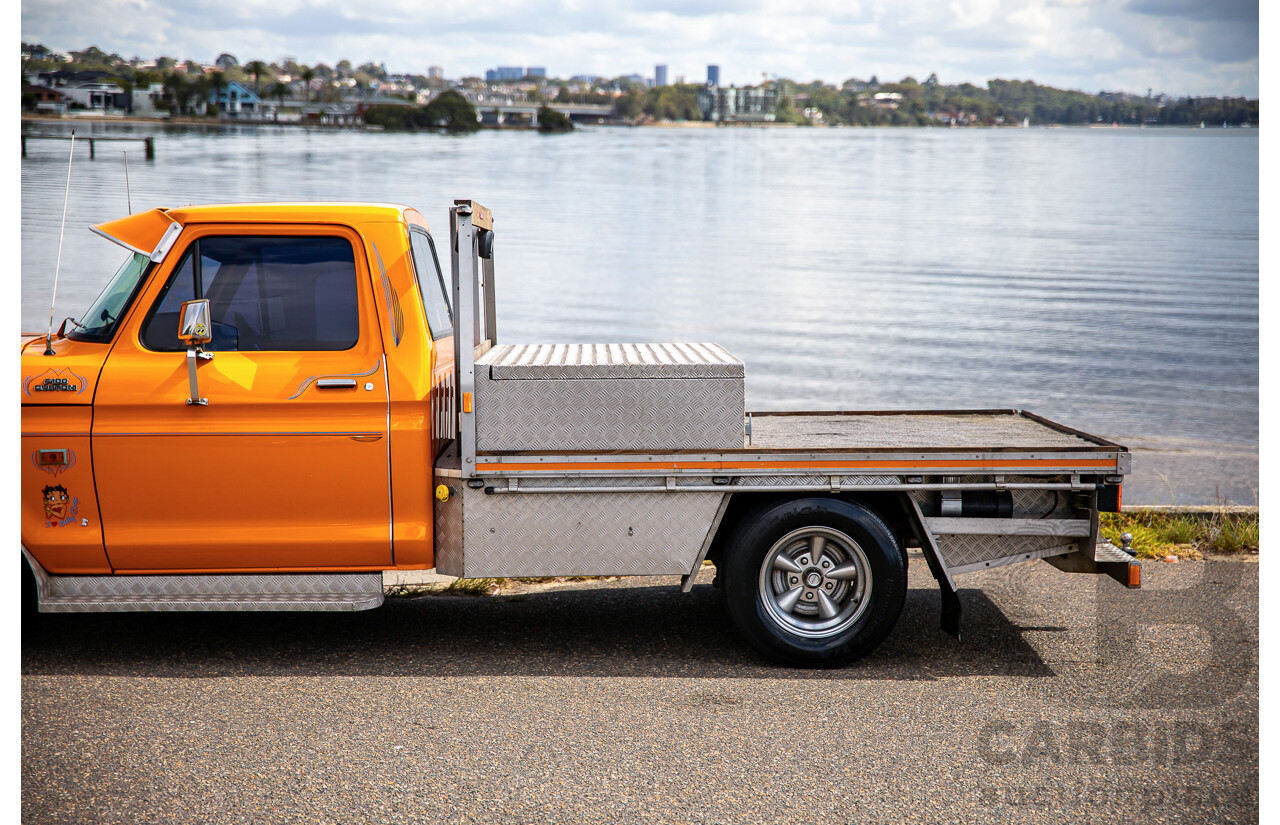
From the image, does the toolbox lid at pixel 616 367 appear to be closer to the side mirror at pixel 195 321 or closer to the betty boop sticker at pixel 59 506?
the side mirror at pixel 195 321

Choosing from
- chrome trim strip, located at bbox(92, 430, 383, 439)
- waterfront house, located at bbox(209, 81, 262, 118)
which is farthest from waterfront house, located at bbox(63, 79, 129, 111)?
chrome trim strip, located at bbox(92, 430, 383, 439)

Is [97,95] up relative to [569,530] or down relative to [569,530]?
up

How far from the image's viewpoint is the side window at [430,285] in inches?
211

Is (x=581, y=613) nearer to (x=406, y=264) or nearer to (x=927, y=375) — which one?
(x=406, y=264)

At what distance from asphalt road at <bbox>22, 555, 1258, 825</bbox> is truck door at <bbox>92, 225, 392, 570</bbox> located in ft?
2.28

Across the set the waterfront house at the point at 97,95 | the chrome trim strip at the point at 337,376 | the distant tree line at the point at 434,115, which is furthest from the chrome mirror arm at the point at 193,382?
the distant tree line at the point at 434,115

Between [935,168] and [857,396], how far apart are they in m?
109

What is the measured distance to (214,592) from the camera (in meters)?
5.07

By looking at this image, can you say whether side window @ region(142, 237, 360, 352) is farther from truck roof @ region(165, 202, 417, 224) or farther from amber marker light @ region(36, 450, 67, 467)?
amber marker light @ region(36, 450, 67, 467)

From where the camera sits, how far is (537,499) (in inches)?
199

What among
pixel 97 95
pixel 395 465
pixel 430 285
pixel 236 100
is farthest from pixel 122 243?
pixel 236 100

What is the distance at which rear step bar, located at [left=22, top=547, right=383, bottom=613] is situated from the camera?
5.02 m

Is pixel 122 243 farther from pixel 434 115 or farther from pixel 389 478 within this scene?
pixel 434 115

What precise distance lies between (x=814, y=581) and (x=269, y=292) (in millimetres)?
3040
